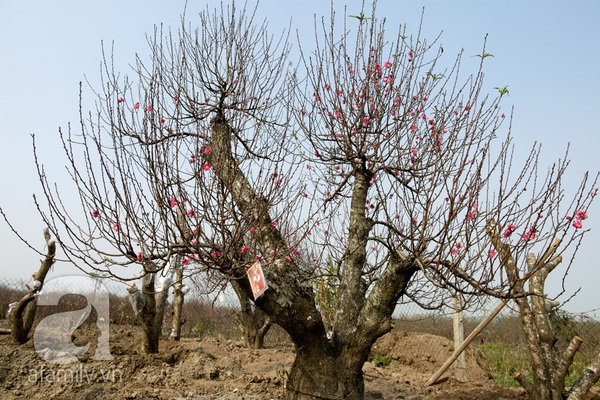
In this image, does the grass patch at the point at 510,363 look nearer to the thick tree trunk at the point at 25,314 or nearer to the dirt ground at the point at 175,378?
the dirt ground at the point at 175,378

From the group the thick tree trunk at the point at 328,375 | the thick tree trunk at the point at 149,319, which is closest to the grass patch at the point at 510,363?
the thick tree trunk at the point at 328,375

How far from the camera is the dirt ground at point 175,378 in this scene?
4734mm

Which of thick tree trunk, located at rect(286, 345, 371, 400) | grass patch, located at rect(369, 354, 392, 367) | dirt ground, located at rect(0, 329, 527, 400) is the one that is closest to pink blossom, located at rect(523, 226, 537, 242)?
thick tree trunk, located at rect(286, 345, 371, 400)

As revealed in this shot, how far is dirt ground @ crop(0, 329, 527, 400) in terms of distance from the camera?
15.5 feet

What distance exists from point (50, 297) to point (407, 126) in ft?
26.0

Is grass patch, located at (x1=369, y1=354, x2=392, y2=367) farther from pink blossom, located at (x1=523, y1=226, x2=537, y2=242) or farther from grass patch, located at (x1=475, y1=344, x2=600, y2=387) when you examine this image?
pink blossom, located at (x1=523, y1=226, x2=537, y2=242)

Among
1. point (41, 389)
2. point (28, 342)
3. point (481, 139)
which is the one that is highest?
point (481, 139)

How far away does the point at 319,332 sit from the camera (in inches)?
156

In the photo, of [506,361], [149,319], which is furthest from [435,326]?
[149,319]

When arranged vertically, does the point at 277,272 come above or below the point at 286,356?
above

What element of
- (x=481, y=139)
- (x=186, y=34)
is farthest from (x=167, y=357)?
(x=481, y=139)

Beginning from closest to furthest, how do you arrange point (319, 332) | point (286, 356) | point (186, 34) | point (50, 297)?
point (319, 332), point (186, 34), point (286, 356), point (50, 297)

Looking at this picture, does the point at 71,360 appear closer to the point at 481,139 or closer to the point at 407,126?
the point at 407,126

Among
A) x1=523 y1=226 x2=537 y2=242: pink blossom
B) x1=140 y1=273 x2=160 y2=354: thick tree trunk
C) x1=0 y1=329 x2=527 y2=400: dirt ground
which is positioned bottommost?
x1=0 y1=329 x2=527 y2=400: dirt ground
